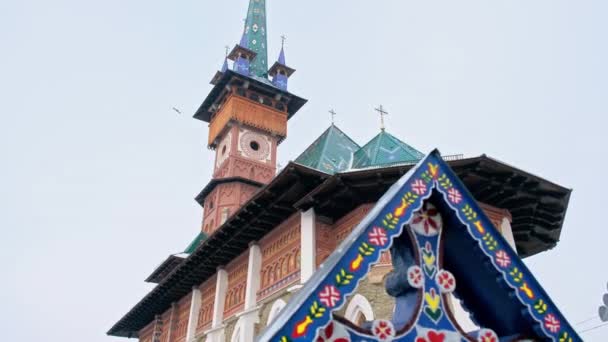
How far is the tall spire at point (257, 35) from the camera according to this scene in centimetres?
3045

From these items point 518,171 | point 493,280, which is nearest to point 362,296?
point 518,171

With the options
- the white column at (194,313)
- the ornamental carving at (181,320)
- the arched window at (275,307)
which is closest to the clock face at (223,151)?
the ornamental carving at (181,320)

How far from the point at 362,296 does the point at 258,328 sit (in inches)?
147

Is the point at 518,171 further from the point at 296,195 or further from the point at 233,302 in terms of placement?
the point at 233,302

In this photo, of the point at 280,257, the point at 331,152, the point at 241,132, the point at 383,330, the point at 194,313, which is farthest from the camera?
the point at 241,132

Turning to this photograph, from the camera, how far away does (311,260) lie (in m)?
12.6

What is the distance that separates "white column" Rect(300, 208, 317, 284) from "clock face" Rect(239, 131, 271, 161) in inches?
502

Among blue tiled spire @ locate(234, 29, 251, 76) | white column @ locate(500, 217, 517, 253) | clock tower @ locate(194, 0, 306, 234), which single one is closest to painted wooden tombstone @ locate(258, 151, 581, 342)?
white column @ locate(500, 217, 517, 253)

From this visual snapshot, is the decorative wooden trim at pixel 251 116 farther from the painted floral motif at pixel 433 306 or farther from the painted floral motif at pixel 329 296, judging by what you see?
the painted floral motif at pixel 329 296

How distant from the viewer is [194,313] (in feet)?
62.4

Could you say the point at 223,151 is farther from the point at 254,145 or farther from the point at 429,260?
the point at 429,260

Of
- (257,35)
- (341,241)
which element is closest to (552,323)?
(341,241)

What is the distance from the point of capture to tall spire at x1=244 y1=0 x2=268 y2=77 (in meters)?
30.5

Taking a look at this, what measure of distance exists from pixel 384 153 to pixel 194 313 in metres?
8.86
